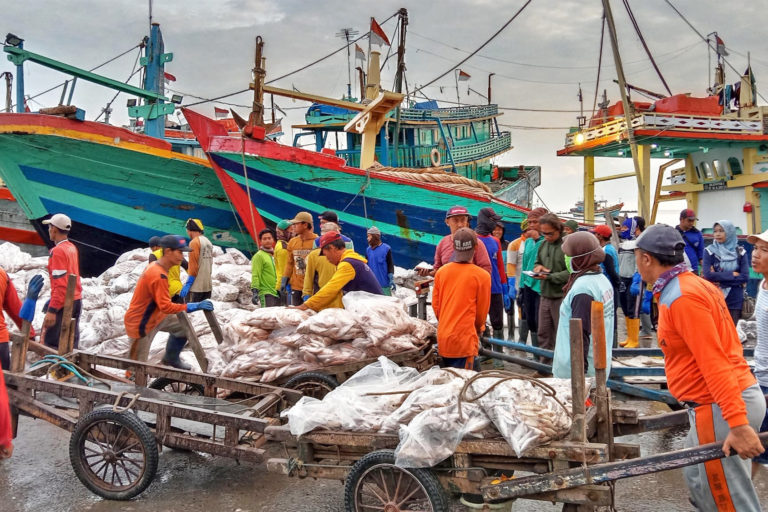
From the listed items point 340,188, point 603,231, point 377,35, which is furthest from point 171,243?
point 377,35

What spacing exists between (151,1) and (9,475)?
1407 cm

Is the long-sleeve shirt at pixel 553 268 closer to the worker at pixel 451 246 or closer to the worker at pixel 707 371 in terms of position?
the worker at pixel 451 246

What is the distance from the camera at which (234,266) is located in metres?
9.95

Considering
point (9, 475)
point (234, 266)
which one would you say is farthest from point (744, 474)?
point (234, 266)

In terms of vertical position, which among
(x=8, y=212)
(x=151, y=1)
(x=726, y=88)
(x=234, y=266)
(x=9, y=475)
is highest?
(x=151, y=1)

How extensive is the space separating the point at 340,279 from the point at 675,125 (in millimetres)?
10760

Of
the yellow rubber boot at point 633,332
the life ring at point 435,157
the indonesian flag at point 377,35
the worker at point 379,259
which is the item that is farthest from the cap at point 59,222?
the life ring at point 435,157

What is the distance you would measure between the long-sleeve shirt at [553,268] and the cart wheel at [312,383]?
2.11 meters

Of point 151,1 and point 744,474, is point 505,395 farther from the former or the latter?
point 151,1

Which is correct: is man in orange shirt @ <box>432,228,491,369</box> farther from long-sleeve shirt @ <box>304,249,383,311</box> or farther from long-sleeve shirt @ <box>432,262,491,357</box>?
long-sleeve shirt @ <box>304,249,383,311</box>

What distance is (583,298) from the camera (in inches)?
146

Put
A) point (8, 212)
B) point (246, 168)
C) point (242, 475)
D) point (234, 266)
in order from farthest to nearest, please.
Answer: point (8, 212) < point (246, 168) < point (234, 266) < point (242, 475)

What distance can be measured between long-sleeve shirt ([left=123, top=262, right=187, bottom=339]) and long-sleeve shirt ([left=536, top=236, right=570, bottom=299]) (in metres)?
3.22

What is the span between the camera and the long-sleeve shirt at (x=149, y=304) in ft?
16.6
